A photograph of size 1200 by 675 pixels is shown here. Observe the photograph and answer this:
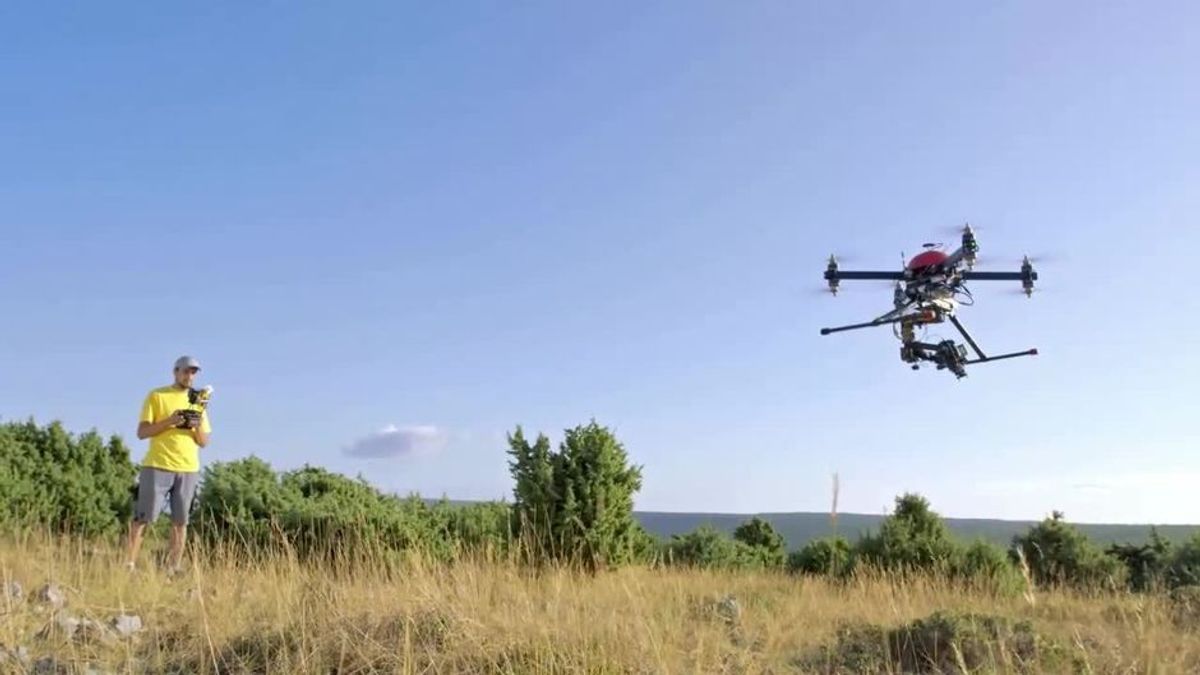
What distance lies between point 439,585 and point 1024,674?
2988mm

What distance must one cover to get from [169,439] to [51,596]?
2243 millimetres

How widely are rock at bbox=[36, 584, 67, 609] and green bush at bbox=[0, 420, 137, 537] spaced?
13.9 feet

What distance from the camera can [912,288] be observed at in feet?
42.9

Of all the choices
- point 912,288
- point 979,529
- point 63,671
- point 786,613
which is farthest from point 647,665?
point 979,529

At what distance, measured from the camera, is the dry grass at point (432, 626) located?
423 cm

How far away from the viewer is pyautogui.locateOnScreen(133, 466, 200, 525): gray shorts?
7.23 m

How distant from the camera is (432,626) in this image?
14.9 feet

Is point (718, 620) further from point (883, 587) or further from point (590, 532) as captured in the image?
point (590, 532)

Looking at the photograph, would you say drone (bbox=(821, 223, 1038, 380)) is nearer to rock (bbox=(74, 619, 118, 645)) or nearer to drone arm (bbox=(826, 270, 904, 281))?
drone arm (bbox=(826, 270, 904, 281))

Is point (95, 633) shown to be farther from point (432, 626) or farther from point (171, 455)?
point (171, 455)

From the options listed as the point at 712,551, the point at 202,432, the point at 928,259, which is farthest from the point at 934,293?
the point at 202,432

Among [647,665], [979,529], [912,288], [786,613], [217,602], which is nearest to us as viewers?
[647,665]

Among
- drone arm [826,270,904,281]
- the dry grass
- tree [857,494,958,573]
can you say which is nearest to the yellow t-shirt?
the dry grass

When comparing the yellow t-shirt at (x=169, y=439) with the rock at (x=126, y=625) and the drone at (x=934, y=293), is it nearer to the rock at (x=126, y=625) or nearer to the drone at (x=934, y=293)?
the rock at (x=126, y=625)
